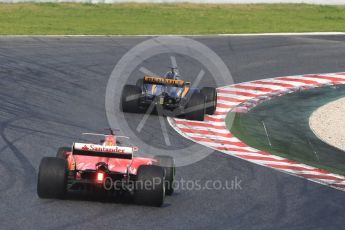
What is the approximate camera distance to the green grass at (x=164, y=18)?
34.4 m

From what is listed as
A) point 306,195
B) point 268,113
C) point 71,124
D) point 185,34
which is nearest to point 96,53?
point 185,34

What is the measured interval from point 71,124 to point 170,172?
5855mm

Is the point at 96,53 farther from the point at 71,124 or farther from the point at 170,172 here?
the point at 170,172

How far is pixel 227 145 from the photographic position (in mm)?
18953

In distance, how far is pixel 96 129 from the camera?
19375 mm

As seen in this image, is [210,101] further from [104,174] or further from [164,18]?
[164,18]

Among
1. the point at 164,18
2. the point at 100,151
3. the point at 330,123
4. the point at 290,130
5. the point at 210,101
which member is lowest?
the point at 290,130

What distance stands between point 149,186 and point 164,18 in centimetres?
2506

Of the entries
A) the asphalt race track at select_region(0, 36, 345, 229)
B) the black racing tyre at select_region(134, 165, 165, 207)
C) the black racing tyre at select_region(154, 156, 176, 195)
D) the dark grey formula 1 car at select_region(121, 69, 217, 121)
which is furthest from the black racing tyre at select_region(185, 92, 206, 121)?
the black racing tyre at select_region(134, 165, 165, 207)

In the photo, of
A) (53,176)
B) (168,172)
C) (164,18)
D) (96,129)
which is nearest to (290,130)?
(96,129)

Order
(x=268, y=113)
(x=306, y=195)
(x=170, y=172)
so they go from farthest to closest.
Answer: (x=268, y=113) → (x=306, y=195) → (x=170, y=172)

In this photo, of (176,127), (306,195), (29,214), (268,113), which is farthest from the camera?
(268,113)

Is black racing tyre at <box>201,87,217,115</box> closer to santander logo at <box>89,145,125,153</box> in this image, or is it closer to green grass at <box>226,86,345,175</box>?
green grass at <box>226,86,345,175</box>

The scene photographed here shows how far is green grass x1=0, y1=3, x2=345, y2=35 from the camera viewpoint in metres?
34.4
